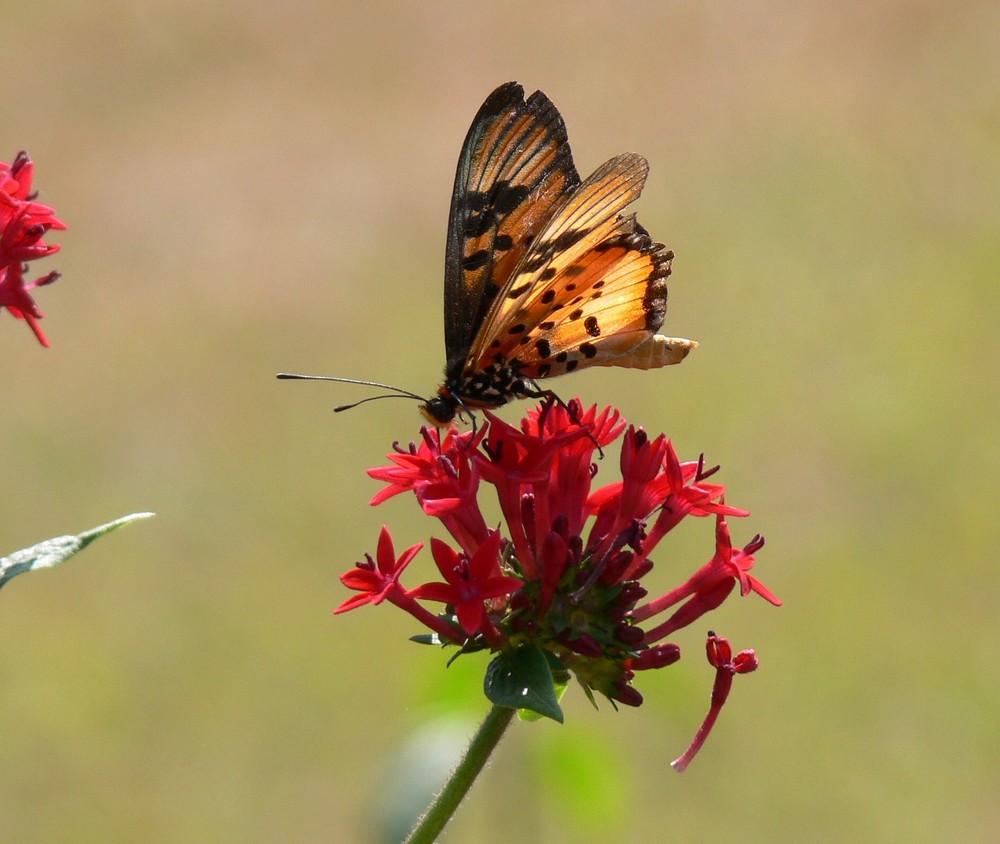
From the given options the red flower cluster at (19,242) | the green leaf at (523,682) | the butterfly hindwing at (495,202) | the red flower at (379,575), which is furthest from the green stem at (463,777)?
the red flower cluster at (19,242)

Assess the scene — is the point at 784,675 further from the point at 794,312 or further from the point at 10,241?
the point at 10,241

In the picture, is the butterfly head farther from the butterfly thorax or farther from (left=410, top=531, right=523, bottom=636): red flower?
(left=410, top=531, right=523, bottom=636): red flower

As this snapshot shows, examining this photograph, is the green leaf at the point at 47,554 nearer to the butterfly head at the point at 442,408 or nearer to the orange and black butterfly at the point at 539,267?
the butterfly head at the point at 442,408

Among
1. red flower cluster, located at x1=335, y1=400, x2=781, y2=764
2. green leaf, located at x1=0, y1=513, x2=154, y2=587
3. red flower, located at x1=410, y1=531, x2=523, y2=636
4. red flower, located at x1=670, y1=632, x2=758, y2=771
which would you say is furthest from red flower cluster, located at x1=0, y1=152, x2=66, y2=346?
red flower, located at x1=670, y1=632, x2=758, y2=771

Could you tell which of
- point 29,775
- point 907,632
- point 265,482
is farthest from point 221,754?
point 907,632

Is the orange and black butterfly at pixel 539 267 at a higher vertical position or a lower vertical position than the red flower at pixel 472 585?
higher

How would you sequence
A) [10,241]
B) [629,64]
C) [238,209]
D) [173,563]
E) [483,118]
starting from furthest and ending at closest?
[629,64], [238,209], [173,563], [483,118], [10,241]

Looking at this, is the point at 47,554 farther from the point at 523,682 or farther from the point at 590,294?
the point at 590,294
